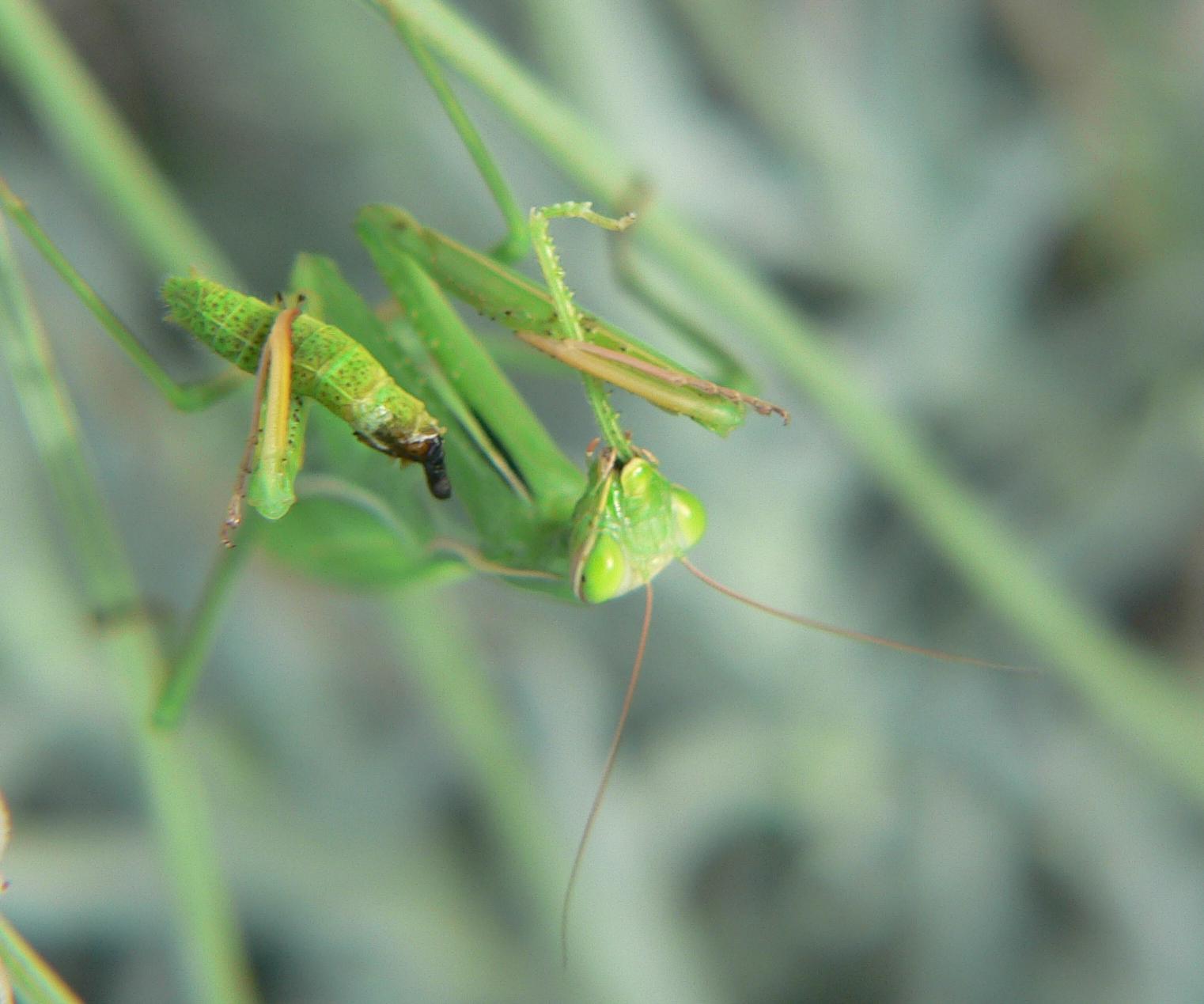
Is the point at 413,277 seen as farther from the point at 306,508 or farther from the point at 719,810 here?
the point at 719,810

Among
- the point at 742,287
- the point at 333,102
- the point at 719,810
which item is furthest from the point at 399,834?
the point at 333,102

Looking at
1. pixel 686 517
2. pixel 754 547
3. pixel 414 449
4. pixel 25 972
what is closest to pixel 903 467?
pixel 754 547

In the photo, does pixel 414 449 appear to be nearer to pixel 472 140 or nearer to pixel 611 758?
pixel 472 140

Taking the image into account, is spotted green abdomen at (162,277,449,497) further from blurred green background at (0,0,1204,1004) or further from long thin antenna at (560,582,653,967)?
blurred green background at (0,0,1204,1004)

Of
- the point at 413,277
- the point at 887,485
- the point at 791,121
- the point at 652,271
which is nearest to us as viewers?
the point at 413,277

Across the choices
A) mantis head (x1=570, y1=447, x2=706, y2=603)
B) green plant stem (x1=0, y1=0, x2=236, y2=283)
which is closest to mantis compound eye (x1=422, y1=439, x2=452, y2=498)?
mantis head (x1=570, y1=447, x2=706, y2=603)

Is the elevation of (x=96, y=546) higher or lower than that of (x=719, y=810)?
lower
